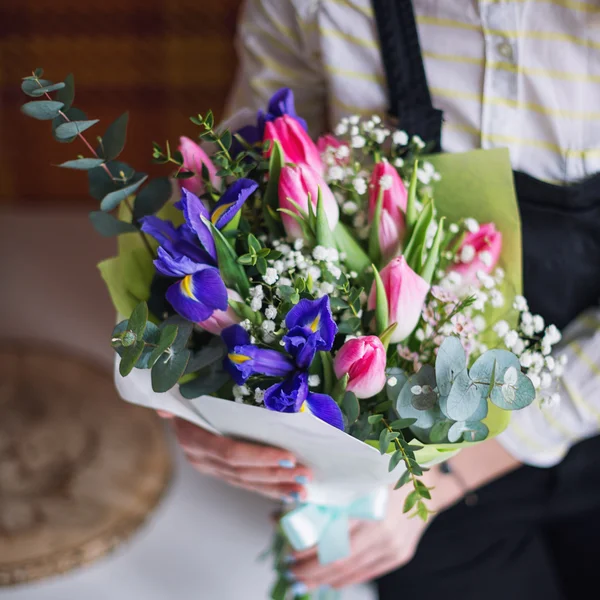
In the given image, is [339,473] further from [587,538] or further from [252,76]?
[587,538]

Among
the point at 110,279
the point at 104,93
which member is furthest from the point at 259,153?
the point at 104,93

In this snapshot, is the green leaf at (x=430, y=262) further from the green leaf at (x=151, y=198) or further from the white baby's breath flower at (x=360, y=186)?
the green leaf at (x=151, y=198)

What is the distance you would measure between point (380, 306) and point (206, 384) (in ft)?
0.47

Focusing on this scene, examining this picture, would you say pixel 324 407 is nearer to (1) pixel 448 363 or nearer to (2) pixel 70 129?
(1) pixel 448 363

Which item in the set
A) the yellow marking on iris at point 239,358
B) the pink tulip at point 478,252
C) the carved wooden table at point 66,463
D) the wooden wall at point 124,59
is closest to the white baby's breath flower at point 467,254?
the pink tulip at point 478,252

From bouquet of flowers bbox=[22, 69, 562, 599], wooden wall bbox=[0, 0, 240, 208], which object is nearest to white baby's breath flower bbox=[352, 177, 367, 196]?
bouquet of flowers bbox=[22, 69, 562, 599]

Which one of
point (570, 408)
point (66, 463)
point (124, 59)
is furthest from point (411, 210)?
A: point (124, 59)

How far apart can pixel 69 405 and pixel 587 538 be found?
2.78 ft

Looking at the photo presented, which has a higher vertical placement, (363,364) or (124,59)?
(363,364)

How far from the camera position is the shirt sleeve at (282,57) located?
2.44 feet

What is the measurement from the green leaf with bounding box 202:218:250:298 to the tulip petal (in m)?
0.09

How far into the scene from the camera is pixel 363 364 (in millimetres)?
481

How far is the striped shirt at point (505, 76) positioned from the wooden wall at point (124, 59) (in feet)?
3.20

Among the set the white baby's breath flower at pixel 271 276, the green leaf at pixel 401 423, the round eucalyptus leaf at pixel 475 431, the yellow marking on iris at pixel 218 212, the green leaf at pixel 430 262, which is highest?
the yellow marking on iris at pixel 218 212
